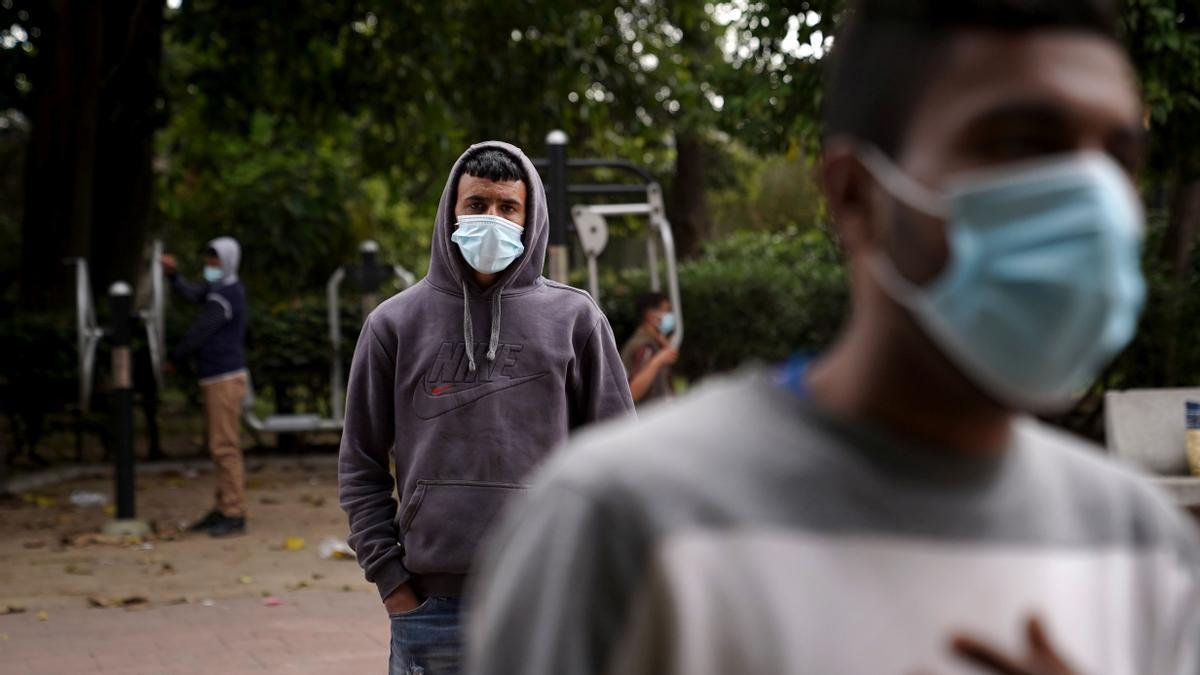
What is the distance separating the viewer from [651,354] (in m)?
9.86

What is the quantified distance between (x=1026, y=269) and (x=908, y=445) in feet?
0.58

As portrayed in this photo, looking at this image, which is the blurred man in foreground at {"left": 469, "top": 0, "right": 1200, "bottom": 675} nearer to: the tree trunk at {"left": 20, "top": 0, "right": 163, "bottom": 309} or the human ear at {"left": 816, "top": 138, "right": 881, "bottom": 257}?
the human ear at {"left": 816, "top": 138, "right": 881, "bottom": 257}

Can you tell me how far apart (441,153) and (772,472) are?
17.2 m

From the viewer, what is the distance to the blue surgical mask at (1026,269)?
1308 millimetres

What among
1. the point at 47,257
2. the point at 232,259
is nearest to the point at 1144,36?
the point at 232,259

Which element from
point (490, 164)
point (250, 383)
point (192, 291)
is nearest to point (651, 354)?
point (192, 291)

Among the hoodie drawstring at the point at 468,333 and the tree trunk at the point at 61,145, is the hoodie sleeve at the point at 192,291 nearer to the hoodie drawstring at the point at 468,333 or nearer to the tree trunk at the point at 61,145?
the tree trunk at the point at 61,145

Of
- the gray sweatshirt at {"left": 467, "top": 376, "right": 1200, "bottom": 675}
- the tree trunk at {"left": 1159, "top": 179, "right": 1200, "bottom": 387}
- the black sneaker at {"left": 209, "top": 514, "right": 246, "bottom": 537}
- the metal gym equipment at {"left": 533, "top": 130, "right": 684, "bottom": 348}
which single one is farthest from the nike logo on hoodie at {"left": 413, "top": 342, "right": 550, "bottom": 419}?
the tree trunk at {"left": 1159, "top": 179, "right": 1200, "bottom": 387}

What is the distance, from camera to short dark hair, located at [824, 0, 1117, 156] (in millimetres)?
1349

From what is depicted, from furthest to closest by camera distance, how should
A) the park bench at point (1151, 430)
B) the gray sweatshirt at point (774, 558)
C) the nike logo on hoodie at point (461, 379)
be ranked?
the park bench at point (1151, 430) < the nike logo on hoodie at point (461, 379) < the gray sweatshirt at point (774, 558)

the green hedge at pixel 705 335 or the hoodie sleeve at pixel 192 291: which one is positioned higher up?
the hoodie sleeve at pixel 192 291

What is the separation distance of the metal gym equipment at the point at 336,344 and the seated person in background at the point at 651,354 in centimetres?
332

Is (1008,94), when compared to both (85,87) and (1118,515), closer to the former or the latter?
(1118,515)

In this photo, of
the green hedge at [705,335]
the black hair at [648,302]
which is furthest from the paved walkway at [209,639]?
the green hedge at [705,335]
